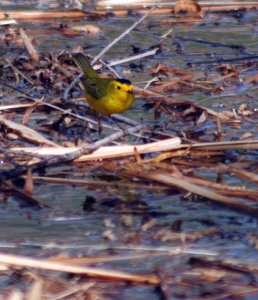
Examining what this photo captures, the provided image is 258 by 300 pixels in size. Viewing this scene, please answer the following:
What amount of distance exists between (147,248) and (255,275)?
611mm

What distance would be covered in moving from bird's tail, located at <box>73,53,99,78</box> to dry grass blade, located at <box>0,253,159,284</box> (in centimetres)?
381

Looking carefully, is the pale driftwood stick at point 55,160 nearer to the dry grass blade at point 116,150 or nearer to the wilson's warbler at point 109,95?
the dry grass blade at point 116,150

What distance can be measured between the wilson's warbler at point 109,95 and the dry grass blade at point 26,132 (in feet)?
2.38

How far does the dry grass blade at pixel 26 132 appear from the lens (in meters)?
6.96

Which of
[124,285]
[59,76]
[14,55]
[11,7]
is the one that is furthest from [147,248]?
[11,7]

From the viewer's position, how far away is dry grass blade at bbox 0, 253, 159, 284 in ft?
15.4

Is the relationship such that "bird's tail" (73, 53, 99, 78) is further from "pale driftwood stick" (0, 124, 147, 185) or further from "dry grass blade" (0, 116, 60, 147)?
"pale driftwood stick" (0, 124, 147, 185)

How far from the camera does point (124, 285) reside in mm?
4844

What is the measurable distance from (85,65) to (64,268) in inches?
161

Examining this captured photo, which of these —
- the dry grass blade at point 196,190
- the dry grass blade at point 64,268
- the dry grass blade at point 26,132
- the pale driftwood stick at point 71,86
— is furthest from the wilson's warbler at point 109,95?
the dry grass blade at point 64,268

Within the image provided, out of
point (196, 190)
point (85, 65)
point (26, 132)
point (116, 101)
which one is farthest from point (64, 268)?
point (85, 65)

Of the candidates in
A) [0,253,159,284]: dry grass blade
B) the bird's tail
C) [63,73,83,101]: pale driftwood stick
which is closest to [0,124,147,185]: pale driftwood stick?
[63,73,83,101]: pale driftwood stick

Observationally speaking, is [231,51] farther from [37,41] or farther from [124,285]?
[124,285]

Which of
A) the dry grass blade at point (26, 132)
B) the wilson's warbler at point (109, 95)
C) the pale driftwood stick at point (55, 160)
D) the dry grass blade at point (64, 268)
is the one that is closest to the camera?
the dry grass blade at point (64, 268)
